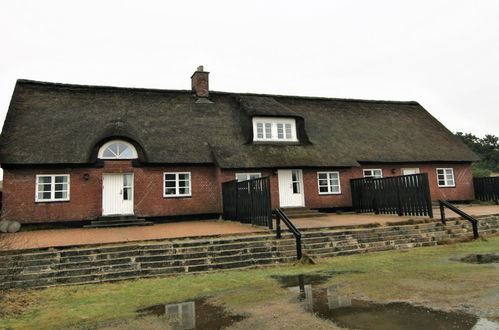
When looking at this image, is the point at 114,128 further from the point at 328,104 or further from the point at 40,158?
the point at 328,104

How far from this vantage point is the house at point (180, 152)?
1598 cm

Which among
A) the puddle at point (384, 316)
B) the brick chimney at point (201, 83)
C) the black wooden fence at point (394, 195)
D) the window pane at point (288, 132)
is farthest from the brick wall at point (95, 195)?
the puddle at point (384, 316)

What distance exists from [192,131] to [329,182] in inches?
315

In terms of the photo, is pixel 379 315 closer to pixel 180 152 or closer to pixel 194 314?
pixel 194 314

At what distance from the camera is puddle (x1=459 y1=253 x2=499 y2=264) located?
28.6ft

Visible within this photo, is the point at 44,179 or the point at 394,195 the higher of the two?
the point at 44,179

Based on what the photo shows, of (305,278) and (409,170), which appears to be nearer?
(305,278)

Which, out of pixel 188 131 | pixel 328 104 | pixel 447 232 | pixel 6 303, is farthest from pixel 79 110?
pixel 447 232

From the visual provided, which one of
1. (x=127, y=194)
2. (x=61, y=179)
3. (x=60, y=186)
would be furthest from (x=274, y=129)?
(x=60, y=186)

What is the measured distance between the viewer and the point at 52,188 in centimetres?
1591

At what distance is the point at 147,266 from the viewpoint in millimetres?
9258

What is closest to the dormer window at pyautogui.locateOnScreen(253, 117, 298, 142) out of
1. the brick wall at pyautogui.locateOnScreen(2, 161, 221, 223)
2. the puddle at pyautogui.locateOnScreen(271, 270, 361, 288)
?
the brick wall at pyautogui.locateOnScreen(2, 161, 221, 223)

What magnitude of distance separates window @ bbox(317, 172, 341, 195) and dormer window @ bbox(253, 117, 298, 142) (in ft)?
8.53

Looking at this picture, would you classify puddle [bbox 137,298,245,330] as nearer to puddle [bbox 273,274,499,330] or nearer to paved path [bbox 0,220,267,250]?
puddle [bbox 273,274,499,330]
